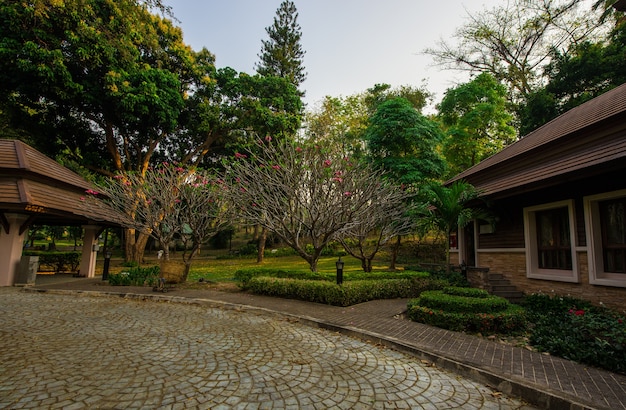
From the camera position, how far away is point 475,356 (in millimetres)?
4707

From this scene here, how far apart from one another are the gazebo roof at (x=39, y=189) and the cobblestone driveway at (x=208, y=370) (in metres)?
6.06

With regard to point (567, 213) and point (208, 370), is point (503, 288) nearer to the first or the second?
point (567, 213)

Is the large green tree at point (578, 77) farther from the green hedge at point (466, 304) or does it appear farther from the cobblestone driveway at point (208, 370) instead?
the cobblestone driveway at point (208, 370)

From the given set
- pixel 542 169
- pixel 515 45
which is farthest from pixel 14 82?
pixel 515 45

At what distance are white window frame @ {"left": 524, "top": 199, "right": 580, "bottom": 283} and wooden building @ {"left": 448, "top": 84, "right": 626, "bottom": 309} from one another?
0.08ft

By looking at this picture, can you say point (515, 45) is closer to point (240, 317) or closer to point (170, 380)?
point (240, 317)

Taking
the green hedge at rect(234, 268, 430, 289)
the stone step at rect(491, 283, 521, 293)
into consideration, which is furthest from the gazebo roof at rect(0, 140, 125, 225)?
the stone step at rect(491, 283, 521, 293)

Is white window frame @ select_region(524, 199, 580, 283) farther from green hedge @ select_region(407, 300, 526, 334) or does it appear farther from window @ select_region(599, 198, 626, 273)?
green hedge @ select_region(407, 300, 526, 334)

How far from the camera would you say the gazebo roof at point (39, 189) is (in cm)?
1065

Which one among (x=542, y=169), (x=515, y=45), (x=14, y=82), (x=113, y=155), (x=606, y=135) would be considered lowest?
(x=542, y=169)

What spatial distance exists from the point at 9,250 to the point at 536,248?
18667 millimetres

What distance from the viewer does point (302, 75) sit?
28.4 m

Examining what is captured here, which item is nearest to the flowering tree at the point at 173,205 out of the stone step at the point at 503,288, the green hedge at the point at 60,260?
the green hedge at the point at 60,260

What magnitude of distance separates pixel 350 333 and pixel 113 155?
62.5ft
